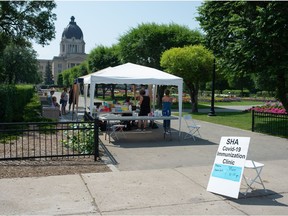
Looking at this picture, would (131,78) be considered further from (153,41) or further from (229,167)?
(153,41)

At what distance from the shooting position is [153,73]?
44.0 ft

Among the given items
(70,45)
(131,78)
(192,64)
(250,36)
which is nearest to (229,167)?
(131,78)

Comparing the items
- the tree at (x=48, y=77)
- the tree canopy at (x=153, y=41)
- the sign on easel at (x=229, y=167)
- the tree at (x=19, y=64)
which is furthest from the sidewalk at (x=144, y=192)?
the tree at (x=48, y=77)

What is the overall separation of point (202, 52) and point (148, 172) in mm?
19526

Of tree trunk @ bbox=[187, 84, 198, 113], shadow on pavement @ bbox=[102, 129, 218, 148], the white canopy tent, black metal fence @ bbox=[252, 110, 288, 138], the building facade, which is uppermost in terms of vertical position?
the building facade

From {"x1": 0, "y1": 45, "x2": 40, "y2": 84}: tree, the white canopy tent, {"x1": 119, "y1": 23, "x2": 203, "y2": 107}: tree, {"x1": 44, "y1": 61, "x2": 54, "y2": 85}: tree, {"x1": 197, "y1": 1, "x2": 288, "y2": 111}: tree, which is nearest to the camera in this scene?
the white canopy tent

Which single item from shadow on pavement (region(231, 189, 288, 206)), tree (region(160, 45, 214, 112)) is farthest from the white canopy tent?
tree (region(160, 45, 214, 112))

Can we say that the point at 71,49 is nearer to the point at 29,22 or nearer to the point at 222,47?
the point at 29,22

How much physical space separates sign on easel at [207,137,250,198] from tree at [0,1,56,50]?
855 inches

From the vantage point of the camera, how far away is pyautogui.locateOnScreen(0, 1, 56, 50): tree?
81.7 feet

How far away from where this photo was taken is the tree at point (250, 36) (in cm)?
1315

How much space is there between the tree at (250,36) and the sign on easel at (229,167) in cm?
789

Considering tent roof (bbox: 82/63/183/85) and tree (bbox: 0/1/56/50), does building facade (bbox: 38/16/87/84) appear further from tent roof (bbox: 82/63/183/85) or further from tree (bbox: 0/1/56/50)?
tent roof (bbox: 82/63/183/85)

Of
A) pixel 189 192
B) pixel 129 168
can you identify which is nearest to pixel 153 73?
pixel 129 168
